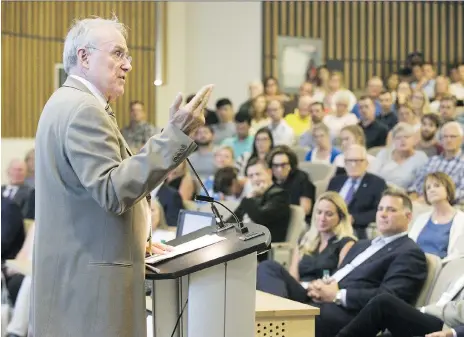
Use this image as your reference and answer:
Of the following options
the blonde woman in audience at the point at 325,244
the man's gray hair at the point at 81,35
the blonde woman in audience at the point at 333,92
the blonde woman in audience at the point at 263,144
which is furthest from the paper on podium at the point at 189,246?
the blonde woman in audience at the point at 333,92

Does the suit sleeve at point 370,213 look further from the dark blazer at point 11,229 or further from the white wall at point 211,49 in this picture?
the white wall at point 211,49

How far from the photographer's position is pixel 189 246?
92.2 inches

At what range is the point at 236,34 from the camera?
11445 millimetres

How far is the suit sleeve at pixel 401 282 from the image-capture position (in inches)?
161

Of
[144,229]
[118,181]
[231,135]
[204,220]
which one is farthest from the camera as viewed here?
[231,135]

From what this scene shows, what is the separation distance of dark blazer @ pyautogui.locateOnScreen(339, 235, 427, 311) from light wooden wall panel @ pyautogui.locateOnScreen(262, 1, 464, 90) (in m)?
8.02

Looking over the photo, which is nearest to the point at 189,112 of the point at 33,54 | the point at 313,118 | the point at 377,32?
the point at 313,118

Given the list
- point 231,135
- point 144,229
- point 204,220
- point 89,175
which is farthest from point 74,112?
point 231,135

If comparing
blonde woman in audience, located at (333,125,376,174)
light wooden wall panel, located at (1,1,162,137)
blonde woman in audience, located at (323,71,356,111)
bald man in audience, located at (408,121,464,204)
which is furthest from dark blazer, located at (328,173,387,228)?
light wooden wall panel, located at (1,1,162,137)

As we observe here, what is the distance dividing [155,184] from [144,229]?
223mm

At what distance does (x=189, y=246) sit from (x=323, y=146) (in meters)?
5.00

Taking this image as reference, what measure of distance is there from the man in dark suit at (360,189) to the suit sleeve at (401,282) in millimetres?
1423

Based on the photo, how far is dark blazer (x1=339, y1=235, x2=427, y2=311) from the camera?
411 cm

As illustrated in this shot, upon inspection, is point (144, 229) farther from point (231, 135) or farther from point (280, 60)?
point (280, 60)
